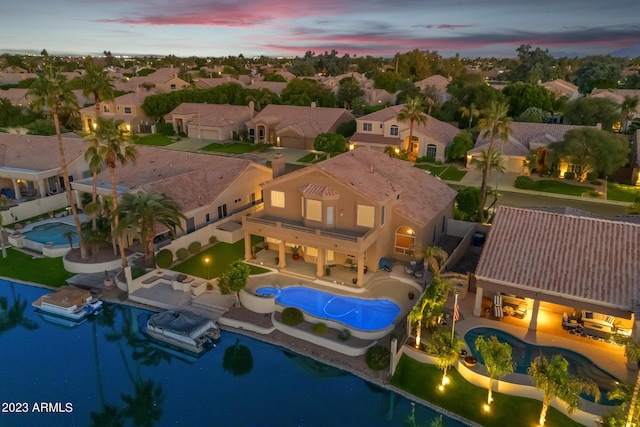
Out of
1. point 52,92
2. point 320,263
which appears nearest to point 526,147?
point 320,263

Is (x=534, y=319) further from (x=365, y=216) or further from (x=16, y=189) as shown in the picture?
(x=16, y=189)

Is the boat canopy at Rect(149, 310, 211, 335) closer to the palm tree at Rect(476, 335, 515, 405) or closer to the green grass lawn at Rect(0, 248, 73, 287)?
the green grass lawn at Rect(0, 248, 73, 287)

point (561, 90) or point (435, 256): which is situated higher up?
point (561, 90)

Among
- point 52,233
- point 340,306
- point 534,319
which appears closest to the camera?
point 534,319

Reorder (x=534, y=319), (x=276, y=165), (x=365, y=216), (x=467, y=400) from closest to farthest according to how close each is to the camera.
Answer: (x=467, y=400)
(x=534, y=319)
(x=365, y=216)
(x=276, y=165)

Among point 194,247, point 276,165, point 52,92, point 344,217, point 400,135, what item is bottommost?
point 194,247

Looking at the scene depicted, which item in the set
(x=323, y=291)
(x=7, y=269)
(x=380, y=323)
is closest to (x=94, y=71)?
(x=7, y=269)

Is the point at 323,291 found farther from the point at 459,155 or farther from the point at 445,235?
Result: the point at 459,155

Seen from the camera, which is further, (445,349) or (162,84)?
(162,84)
